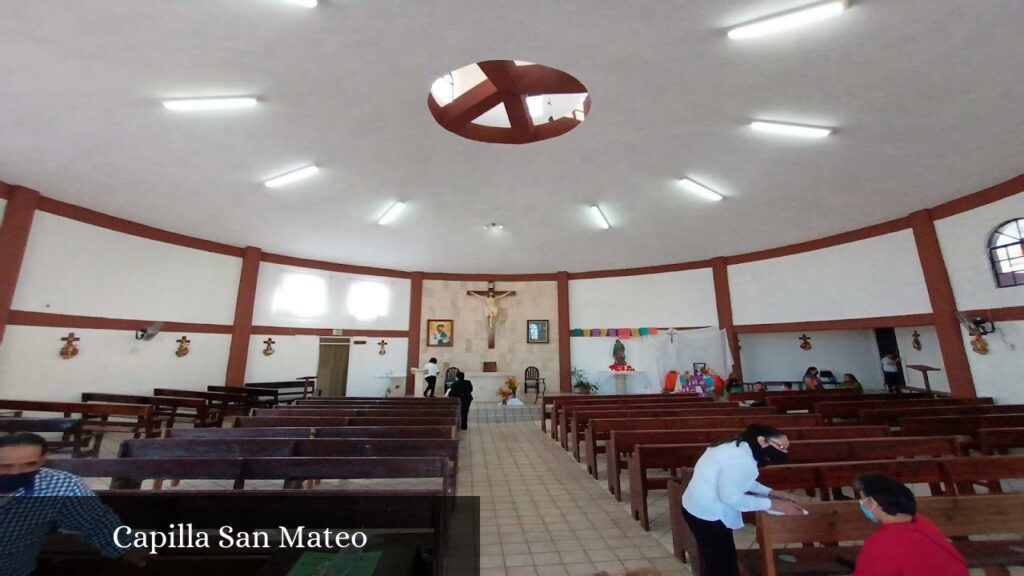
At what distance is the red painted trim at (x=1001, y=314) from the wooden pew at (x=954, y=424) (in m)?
2.73

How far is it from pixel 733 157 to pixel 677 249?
17.4 feet

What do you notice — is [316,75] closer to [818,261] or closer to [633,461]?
[633,461]

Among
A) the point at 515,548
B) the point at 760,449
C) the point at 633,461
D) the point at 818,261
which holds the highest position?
the point at 818,261

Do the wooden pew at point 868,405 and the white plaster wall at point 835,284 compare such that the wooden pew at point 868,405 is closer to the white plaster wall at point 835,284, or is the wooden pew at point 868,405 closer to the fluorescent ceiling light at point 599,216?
the white plaster wall at point 835,284

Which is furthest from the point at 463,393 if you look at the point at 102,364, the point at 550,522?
the point at 102,364

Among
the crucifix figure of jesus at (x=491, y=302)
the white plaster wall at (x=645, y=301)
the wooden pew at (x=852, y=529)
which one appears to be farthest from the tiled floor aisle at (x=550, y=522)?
the white plaster wall at (x=645, y=301)

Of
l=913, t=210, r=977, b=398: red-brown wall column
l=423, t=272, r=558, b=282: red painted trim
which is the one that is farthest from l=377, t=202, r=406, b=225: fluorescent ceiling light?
l=913, t=210, r=977, b=398: red-brown wall column

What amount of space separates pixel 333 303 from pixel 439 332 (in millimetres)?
3584

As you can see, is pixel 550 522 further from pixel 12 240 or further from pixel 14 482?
pixel 12 240

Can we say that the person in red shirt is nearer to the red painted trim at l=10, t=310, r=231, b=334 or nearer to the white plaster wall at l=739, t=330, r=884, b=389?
the red painted trim at l=10, t=310, r=231, b=334

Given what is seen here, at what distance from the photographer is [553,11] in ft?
11.9

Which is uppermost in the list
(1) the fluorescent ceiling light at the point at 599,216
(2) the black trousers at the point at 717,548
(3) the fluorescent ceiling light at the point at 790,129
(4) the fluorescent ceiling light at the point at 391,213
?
(1) the fluorescent ceiling light at the point at 599,216

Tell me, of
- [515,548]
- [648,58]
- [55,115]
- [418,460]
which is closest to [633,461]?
[515,548]

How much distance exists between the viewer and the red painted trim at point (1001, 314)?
6.75 m
